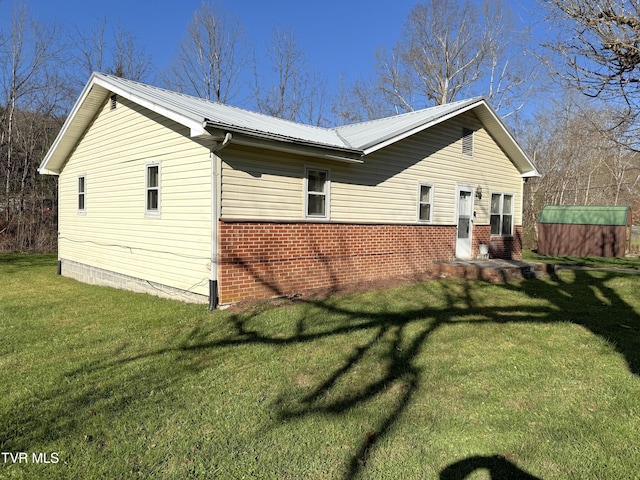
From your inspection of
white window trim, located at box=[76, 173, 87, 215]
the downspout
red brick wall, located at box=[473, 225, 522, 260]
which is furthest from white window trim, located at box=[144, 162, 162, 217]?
red brick wall, located at box=[473, 225, 522, 260]

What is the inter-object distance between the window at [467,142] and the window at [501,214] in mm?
1914

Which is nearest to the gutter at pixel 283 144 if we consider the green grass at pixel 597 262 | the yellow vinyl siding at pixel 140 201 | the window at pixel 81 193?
the yellow vinyl siding at pixel 140 201

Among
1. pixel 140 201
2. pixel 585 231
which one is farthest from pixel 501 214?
pixel 140 201

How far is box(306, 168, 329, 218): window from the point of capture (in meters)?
8.48

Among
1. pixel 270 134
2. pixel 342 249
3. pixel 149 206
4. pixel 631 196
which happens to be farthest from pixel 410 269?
pixel 631 196

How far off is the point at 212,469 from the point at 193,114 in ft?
17.5

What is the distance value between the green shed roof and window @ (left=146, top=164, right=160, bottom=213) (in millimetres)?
18394

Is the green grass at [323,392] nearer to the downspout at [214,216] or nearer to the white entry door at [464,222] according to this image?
the downspout at [214,216]

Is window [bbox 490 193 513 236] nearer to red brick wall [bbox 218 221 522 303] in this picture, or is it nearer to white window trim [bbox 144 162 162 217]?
red brick wall [bbox 218 221 522 303]

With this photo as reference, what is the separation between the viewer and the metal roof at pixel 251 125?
6.86 m

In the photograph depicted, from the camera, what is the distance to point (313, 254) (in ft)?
28.1

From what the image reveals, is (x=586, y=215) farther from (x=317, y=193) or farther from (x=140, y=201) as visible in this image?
(x=140, y=201)

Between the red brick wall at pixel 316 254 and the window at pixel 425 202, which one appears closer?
the red brick wall at pixel 316 254

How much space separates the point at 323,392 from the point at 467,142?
10.3 metres
